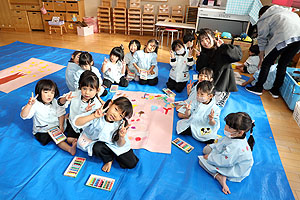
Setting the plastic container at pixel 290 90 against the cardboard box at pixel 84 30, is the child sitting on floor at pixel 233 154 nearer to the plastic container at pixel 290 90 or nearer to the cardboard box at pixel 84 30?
the plastic container at pixel 290 90

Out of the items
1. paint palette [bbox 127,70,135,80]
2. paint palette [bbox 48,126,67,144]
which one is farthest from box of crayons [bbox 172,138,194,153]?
paint palette [bbox 127,70,135,80]

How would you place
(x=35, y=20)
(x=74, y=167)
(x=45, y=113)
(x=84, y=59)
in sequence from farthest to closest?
(x=35, y=20)
(x=84, y=59)
(x=45, y=113)
(x=74, y=167)

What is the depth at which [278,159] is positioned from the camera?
2223 millimetres

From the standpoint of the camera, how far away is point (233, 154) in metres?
1.78

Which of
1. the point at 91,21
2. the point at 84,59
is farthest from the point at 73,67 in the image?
the point at 91,21

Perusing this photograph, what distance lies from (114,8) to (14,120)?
5.11 m

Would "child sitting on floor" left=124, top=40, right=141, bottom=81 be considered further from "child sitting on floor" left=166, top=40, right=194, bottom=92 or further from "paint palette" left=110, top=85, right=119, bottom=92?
"child sitting on floor" left=166, top=40, right=194, bottom=92

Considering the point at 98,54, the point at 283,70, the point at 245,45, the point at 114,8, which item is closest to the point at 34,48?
the point at 98,54

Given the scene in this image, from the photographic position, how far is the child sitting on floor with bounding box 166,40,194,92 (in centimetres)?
329

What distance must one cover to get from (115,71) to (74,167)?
1873mm

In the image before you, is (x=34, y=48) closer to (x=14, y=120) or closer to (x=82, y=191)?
(x=14, y=120)

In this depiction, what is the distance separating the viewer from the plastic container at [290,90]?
299 cm

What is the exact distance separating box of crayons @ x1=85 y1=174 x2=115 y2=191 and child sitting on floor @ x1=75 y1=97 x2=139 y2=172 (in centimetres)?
10

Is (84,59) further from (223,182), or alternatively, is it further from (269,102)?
(269,102)
